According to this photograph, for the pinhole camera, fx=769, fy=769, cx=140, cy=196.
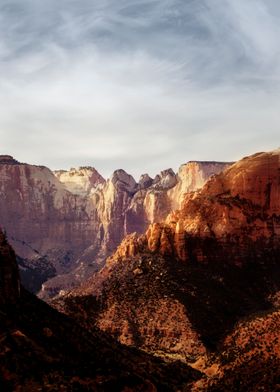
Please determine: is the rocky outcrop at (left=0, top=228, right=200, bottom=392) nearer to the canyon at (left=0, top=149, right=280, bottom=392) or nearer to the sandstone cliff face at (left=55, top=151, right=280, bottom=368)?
the canyon at (left=0, top=149, right=280, bottom=392)

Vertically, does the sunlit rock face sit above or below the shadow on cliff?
above

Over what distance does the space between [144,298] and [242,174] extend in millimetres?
34506

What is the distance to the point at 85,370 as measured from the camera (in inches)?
2515

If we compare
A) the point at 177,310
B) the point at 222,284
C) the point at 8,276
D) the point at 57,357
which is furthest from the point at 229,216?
the point at 57,357

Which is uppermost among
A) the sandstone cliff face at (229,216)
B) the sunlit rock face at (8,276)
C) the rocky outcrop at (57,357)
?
the sandstone cliff face at (229,216)

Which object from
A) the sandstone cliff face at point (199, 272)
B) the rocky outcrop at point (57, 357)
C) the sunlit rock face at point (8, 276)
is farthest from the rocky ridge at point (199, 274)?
the sunlit rock face at point (8, 276)

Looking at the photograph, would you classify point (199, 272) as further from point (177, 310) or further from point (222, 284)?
point (177, 310)

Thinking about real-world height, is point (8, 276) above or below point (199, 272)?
above

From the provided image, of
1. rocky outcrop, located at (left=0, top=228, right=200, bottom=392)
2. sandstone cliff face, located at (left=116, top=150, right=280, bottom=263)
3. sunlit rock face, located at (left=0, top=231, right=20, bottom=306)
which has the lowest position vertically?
rocky outcrop, located at (left=0, top=228, right=200, bottom=392)

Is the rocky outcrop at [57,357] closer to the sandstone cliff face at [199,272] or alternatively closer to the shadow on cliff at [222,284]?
the sandstone cliff face at [199,272]

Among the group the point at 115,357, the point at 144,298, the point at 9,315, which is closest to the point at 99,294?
the point at 144,298

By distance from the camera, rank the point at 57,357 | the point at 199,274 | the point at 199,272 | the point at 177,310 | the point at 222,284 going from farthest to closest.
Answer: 1. the point at 199,272
2. the point at 199,274
3. the point at 222,284
4. the point at 177,310
5. the point at 57,357

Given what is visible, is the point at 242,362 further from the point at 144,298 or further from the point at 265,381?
the point at 144,298

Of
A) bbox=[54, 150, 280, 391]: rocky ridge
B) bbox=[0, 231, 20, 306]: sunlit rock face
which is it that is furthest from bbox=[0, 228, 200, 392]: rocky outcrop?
bbox=[54, 150, 280, 391]: rocky ridge
